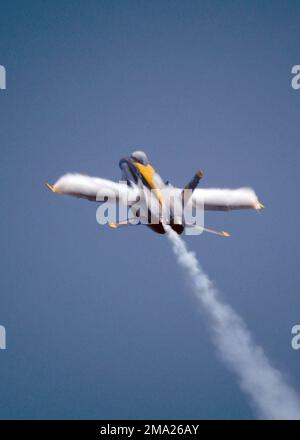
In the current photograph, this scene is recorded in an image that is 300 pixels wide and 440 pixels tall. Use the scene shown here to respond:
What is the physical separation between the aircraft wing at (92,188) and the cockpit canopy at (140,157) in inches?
135

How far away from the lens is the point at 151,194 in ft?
224

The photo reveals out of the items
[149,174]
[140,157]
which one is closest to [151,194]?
[149,174]

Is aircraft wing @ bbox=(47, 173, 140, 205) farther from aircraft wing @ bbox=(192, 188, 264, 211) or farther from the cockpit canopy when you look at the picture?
aircraft wing @ bbox=(192, 188, 264, 211)

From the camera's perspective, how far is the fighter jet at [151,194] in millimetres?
65875

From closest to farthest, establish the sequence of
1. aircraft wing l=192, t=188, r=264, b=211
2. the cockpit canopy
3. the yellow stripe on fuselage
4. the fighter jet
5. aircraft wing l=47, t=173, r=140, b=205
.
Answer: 1. the fighter jet
2. the yellow stripe on fuselage
3. aircraft wing l=47, t=173, r=140, b=205
4. aircraft wing l=192, t=188, r=264, b=211
5. the cockpit canopy

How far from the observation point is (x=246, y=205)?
2899 inches

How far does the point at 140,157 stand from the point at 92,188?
580 centimetres

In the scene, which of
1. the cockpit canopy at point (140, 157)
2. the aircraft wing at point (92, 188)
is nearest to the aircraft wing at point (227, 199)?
the cockpit canopy at point (140, 157)

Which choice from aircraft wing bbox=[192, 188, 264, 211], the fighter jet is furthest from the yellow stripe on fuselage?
aircraft wing bbox=[192, 188, 264, 211]

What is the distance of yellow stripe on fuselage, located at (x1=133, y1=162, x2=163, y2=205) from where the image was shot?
6775 cm

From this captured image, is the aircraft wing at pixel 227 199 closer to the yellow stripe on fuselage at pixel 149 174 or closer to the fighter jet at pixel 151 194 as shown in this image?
the fighter jet at pixel 151 194
